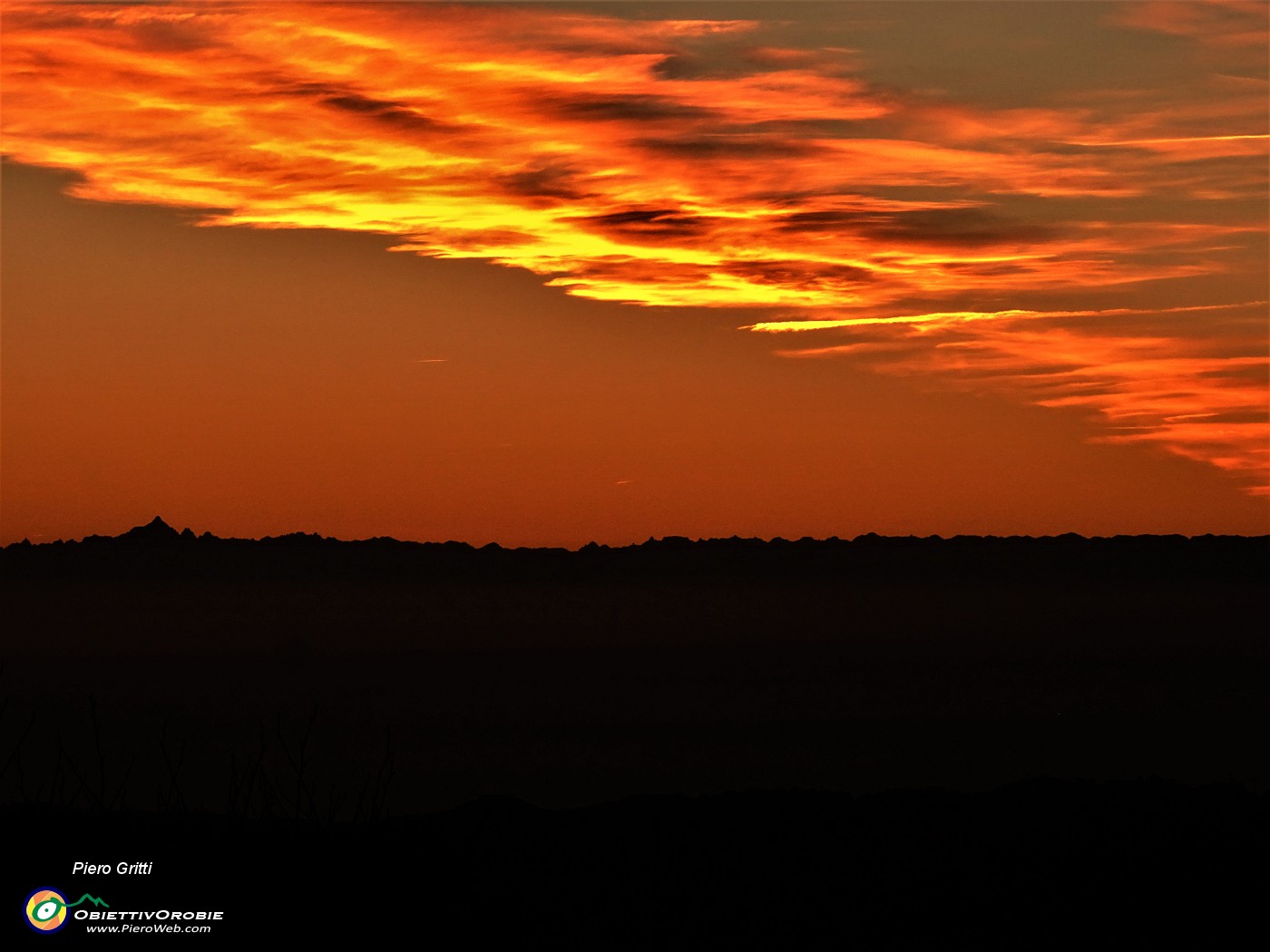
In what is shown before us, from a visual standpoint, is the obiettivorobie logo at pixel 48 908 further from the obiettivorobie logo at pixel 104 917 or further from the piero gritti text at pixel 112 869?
the piero gritti text at pixel 112 869

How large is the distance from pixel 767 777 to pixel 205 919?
37885 millimetres

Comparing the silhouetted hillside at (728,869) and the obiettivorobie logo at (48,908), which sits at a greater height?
the obiettivorobie logo at (48,908)

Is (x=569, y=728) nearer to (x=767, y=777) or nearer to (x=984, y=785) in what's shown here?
(x=767, y=777)

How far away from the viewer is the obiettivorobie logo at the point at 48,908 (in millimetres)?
11297

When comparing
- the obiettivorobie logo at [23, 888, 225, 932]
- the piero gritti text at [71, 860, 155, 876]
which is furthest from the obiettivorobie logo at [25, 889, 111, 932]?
the piero gritti text at [71, 860, 155, 876]

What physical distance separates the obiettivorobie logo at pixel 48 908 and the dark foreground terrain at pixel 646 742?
0.14 metres

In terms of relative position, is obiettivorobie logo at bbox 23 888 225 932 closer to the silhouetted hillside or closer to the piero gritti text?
the silhouetted hillside

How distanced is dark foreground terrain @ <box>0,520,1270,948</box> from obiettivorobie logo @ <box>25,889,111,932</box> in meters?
0.14

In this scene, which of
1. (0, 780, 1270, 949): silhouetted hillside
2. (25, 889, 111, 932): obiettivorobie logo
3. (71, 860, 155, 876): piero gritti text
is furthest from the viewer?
(0, 780, 1270, 949): silhouetted hillside

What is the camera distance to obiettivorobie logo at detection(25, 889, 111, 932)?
37.1 ft

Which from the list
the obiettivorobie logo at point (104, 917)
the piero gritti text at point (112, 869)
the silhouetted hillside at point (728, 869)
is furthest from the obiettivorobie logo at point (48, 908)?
the piero gritti text at point (112, 869)

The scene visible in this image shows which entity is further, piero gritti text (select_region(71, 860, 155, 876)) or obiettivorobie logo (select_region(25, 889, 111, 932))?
piero gritti text (select_region(71, 860, 155, 876))

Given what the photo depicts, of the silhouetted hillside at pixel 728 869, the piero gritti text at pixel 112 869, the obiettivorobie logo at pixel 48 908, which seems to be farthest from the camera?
the silhouetted hillside at pixel 728 869

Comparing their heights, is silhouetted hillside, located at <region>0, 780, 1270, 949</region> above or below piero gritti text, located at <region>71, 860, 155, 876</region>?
below
